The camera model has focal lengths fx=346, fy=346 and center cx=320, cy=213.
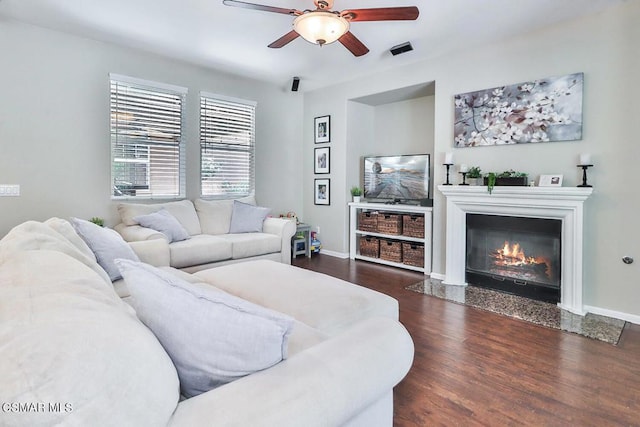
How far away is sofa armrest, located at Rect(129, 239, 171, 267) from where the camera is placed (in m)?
2.87

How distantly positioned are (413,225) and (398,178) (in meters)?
0.75

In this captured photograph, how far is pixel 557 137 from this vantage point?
3.29 meters

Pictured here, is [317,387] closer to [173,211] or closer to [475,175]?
[475,175]

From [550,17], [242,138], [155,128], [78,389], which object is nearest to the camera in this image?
[78,389]

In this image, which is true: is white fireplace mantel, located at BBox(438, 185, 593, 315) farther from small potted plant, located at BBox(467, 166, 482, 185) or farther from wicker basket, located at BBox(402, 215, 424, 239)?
wicker basket, located at BBox(402, 215, 424, 239)

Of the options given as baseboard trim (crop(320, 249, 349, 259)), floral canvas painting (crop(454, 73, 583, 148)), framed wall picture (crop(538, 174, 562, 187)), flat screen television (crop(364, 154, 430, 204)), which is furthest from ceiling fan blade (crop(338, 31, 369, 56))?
baseboard trim (crop(320, 249, 349, 259))

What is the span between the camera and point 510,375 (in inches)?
82.5

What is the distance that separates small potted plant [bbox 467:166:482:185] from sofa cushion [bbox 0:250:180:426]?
369 cm

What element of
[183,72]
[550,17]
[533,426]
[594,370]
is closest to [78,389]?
[533,426]

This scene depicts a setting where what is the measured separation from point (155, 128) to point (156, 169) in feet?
1.67

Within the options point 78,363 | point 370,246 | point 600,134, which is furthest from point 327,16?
point 370,246

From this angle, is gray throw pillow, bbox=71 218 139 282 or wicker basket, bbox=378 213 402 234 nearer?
gray throw pillow, bbox=71 218 139 282

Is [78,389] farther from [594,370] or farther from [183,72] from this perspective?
[183,72]

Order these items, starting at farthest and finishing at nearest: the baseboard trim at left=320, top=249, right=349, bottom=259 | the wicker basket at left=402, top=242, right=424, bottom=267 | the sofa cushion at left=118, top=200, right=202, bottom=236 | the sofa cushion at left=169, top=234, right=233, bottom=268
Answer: the baseboard trim at left=320, top=249, right=349, bottom=259, the wicker basket at left=402, top=242, right=424, bottom=267, the sofa cushion at left=118, top=200, right=202, bottom=236, the sofa cushion at left=169, top=234, right=233, bottom=268
